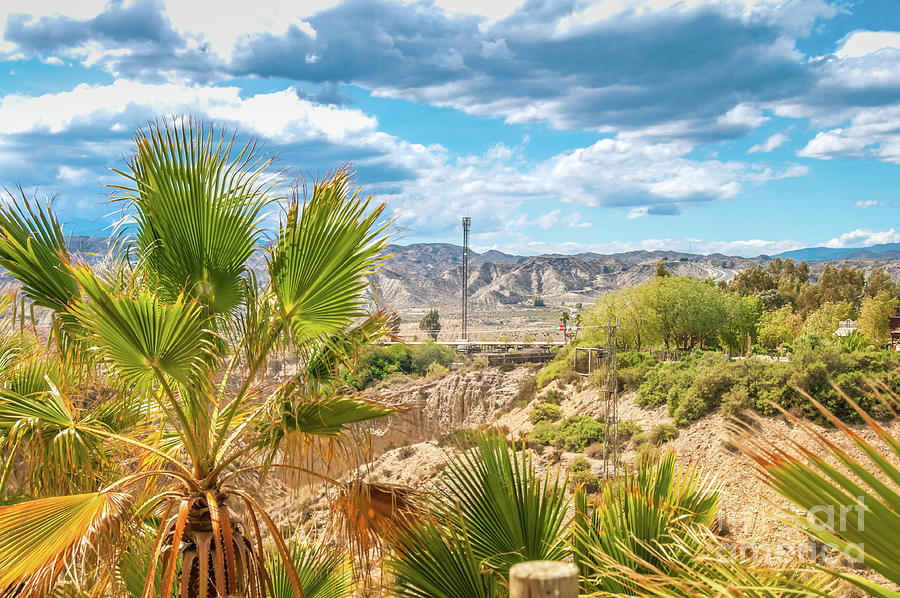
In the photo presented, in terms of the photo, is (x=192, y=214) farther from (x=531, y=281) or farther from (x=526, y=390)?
(x=531, y=281)

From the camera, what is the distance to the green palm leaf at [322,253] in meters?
4.55

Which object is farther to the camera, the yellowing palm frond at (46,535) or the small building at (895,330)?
the small building at (895,330)

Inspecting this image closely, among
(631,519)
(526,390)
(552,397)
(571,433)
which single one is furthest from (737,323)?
(631,519)

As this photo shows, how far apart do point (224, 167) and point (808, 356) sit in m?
32.3

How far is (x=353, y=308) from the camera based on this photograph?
188 inches

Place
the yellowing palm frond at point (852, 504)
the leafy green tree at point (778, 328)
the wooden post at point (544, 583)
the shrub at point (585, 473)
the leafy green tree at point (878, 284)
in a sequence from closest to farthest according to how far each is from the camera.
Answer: the yellowing palm frond at point (852, 504), the wooden post at point (544, 583), the shrub at point (585, 473), the leafy green tree at point (778, 328), the leafy green tree at point (878, 284)

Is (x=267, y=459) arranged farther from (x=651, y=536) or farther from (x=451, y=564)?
(x=651, y=536)

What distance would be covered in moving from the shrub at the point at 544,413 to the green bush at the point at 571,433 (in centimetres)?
252

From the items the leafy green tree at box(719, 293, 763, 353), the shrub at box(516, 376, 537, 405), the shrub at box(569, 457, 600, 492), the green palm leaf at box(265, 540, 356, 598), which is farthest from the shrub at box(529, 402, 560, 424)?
the green palm leaf at box(265, 540, 356, 598)

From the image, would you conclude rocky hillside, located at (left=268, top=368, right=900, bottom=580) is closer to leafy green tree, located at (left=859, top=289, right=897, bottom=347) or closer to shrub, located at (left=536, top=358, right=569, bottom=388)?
shrub, located at (left=536, top=358, right=569, bottom=388)

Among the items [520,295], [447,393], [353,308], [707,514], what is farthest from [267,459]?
[520,295]

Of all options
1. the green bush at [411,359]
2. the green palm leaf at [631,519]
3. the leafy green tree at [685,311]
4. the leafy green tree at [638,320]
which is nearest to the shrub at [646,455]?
the green palm leaf at [631,519]

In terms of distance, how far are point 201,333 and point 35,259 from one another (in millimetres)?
1224

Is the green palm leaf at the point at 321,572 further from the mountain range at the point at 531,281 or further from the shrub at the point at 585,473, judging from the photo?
the mountain range at the point at 531,281
